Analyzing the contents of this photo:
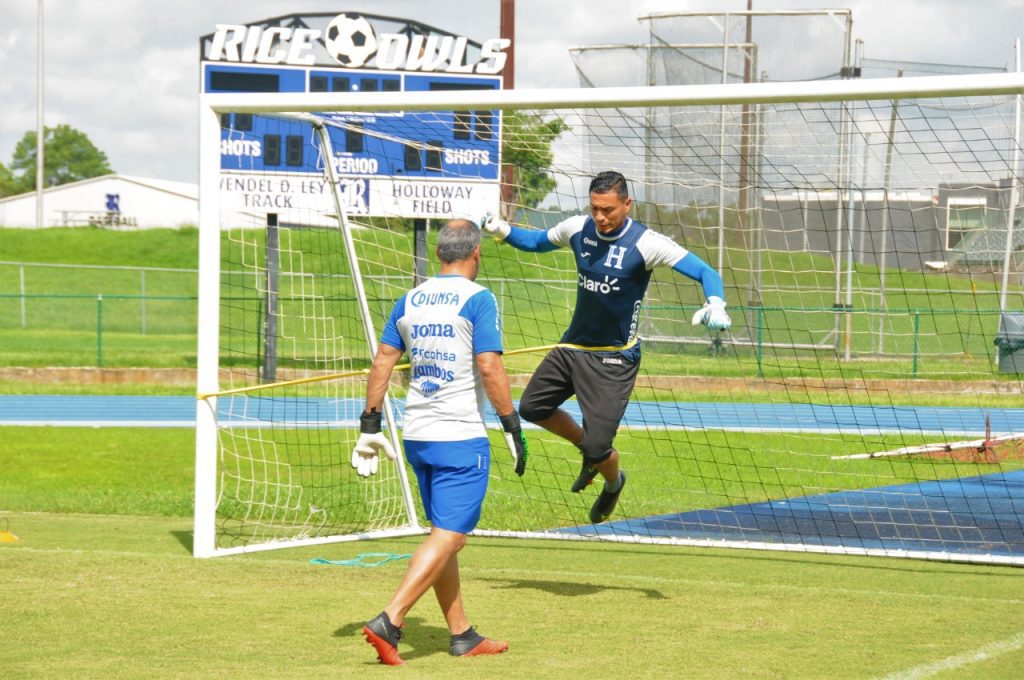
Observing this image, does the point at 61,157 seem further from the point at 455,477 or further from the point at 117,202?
the point at 455,477

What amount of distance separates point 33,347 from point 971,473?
21.7 meters

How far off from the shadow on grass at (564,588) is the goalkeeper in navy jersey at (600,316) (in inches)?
31.1

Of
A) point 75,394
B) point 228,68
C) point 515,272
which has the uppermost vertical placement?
point 228,68

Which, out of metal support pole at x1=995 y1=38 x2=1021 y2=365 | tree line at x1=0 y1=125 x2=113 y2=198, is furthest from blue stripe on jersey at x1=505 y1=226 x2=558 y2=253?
tree line at x1=0 y1=125 x2=113 y2=198

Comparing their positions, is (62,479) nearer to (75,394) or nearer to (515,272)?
(75,394)

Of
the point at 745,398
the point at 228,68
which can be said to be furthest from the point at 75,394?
the point at 745,398

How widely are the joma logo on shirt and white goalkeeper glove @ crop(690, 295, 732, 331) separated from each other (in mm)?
1408

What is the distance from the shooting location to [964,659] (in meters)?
5.58

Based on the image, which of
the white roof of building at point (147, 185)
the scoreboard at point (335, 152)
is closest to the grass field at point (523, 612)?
the scoreboard at point (335, 152)

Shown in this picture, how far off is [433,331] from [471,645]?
1.41 meters

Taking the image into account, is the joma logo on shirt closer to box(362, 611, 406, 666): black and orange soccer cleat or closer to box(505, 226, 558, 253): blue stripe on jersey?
box(362, 611, 406, 666): black and orange soccer cleat

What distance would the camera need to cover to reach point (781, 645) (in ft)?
19.2

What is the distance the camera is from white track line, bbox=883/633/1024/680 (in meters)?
5.31

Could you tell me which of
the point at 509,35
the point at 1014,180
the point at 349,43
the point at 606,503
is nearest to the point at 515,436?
the point at 606,503
